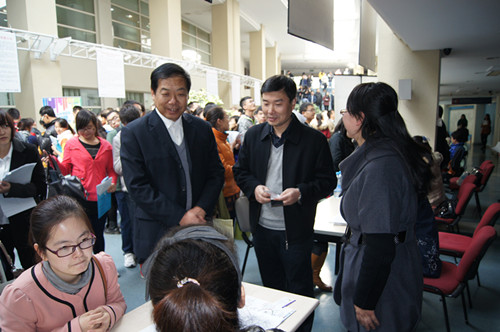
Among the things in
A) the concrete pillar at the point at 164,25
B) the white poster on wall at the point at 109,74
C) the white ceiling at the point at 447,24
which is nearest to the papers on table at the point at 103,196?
the white ceiling at the point at 447,24

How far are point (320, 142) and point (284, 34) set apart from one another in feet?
61.7

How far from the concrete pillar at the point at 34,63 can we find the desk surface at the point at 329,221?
6.97 m

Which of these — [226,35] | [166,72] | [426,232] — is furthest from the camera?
[226,35]

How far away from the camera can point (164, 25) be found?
10.2 m

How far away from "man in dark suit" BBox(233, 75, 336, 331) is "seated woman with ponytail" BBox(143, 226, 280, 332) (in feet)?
3.52

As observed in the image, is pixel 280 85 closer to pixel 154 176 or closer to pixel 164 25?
pixel 154 176

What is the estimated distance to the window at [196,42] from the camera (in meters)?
15.1

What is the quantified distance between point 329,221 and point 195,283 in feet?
7.09

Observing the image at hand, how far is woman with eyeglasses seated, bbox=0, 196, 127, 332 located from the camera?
1233 millimetres

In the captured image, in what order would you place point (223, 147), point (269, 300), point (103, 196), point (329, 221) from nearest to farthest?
point (269, 300)
point (329, 221)
point (103, 196)
point (223, 147)

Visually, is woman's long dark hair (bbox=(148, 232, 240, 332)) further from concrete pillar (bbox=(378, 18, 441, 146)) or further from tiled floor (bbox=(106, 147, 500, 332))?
concrete pillar (bbox=(378, 18, 441, 146))

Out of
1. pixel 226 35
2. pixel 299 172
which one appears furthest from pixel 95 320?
pixel 226 35

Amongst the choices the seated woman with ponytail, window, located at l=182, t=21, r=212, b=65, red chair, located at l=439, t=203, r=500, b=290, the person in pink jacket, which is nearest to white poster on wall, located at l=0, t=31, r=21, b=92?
the person in pink jacket

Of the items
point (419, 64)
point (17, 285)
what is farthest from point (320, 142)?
point (419, 64)
